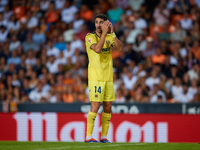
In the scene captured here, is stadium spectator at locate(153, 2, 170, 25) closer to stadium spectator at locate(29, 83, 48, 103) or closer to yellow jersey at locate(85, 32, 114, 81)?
stadium spectator at locate(29, 83, 48, 103)

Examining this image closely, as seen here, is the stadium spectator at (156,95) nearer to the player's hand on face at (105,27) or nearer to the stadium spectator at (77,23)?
the stadium spectator at (77,23)

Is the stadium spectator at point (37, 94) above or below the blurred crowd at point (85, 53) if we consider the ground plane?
below

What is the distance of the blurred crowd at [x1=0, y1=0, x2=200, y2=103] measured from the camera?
12109mm

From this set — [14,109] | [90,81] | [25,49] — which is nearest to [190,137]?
[90,81]

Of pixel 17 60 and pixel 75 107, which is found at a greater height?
pixel 17 60

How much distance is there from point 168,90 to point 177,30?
8.03 ft

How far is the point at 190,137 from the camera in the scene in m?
9.52

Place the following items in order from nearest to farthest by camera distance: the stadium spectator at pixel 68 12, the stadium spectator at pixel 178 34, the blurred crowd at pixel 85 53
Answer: the blurred crowd at pixel 85 53 → the stadium spectator at pixel 178 34 → the stadium spectator at pixel 68 12

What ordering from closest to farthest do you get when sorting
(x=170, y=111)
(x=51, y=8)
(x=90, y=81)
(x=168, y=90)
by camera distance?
(x=90, y=81), (x=170, y=111), (x=168, y=90), (x=51, y=8)

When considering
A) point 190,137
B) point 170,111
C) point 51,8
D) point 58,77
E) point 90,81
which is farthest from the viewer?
point 51,8

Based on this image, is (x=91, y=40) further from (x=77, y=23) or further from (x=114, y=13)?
(x=77, y=23)

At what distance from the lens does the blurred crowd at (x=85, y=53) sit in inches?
477

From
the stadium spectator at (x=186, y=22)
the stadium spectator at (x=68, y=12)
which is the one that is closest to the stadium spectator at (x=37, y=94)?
the stadium spectator at (x=68, y=12)

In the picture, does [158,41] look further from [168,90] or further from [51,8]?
[51,8]
